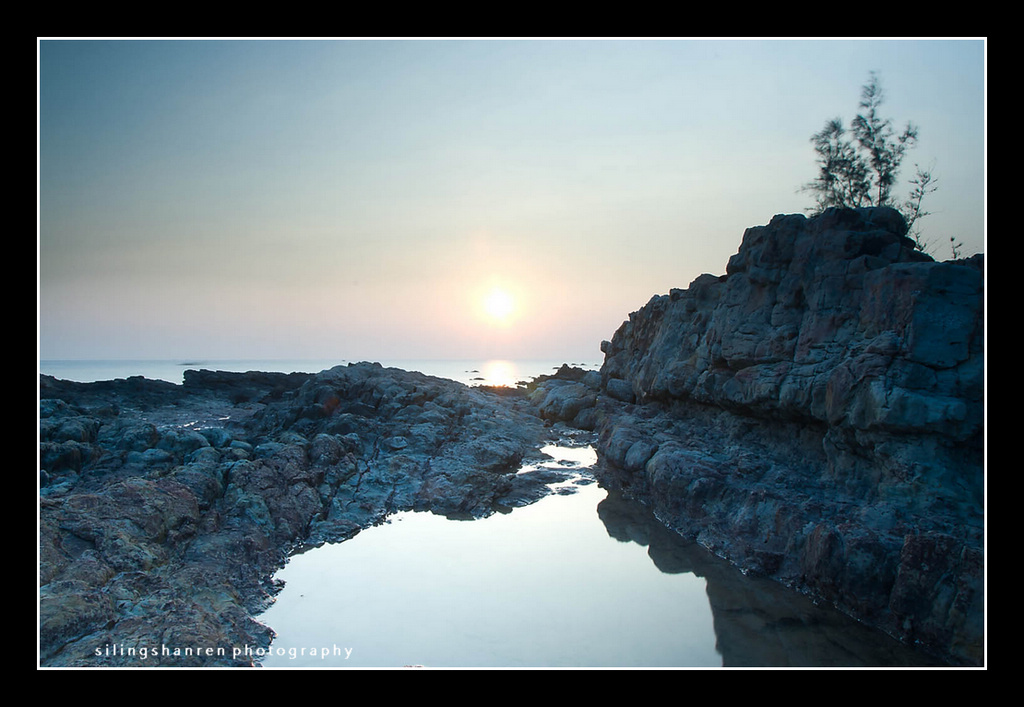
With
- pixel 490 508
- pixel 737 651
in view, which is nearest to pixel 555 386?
pixel 490 508

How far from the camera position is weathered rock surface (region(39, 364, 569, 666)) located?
323 inches

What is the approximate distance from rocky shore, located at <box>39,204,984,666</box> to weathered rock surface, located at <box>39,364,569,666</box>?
0.06 meters

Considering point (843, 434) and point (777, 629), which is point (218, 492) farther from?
point (843, 434)

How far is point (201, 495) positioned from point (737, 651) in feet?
37.6

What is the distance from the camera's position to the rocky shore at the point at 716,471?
877 centimetres

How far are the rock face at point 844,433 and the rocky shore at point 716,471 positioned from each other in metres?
0.04

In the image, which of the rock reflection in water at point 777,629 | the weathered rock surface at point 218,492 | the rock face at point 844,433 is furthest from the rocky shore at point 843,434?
the weathered rock surface at point 218,492

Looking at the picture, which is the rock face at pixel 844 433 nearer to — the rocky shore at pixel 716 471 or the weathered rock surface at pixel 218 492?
the rocky shore at pixel 716 471

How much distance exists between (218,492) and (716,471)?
12.2 m

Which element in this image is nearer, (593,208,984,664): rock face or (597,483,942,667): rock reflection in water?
(597,483,942,667): rock reflection in water

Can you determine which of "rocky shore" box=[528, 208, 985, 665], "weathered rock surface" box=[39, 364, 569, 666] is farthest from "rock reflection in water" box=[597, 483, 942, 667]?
"weathered rock surface" box=[39, 364, 569, 666]

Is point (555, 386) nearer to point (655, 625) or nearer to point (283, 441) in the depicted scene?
point (283, 441)

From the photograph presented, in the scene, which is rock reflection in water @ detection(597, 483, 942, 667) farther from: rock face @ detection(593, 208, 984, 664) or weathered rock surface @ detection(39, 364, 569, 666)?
weathered rock surface @ detection(39, 364, 569, 666)

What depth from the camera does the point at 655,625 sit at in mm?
9836
